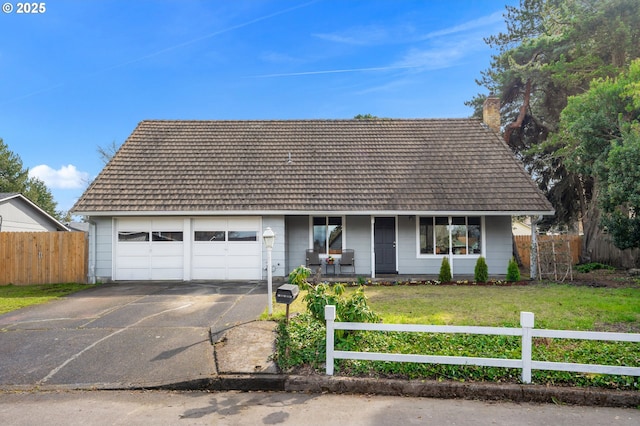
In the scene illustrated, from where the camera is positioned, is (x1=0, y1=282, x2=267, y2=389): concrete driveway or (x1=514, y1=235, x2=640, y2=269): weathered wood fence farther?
(x1=514, y1=235, x2=640, y2=269): weathered wood fence

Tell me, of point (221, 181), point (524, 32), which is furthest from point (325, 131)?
point (524, 32)

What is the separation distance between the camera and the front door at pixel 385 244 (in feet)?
46.3

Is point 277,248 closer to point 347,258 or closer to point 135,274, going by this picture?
point 347,258

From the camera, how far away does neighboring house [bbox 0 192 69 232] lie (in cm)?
2184

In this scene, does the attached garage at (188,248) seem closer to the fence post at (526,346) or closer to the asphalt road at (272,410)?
the asphalt road at (272,410)

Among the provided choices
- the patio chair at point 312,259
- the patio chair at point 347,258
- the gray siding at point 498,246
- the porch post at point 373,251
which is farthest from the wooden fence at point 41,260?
the gray siding at point 498,246

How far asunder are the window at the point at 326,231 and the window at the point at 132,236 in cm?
621

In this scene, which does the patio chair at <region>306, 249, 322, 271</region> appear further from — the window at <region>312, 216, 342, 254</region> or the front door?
the front door

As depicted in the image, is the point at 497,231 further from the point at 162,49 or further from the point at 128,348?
the point at 162,49

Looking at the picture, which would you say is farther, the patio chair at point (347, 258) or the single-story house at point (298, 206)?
the patio chair at point (347, 258)

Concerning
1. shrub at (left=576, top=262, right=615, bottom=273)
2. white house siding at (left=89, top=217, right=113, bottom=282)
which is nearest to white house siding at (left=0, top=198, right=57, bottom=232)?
white house siding at (left=89, top=217, right=113, bottom=282)

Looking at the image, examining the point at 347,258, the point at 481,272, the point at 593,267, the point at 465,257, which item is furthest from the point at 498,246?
the point at 593,267

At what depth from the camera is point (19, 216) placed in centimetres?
2348

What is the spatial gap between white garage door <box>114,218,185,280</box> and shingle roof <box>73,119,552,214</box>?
774 mm
